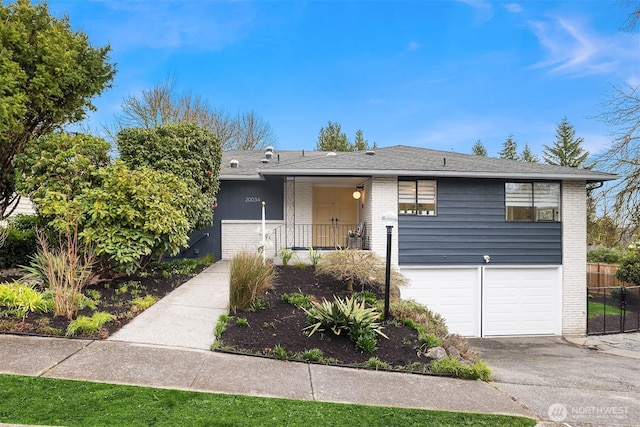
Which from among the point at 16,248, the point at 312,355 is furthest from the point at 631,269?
the point at 16,248

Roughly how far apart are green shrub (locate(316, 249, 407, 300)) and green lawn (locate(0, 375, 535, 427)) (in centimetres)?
429

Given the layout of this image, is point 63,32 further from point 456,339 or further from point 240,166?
point 456,339

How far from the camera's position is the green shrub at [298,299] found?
6700 millimetres

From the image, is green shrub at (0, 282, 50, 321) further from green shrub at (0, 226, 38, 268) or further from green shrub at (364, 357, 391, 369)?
green shrub at (364, 357, 391, 369)

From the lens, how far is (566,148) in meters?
33.6

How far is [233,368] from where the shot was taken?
4281 mm

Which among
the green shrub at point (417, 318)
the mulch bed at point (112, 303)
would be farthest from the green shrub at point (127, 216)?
the green shrub at point (417, 318)

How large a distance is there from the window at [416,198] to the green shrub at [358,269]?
10.7 feet

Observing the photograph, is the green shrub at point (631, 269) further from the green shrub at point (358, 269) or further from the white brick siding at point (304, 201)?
the white brick siding at point (304, 201)

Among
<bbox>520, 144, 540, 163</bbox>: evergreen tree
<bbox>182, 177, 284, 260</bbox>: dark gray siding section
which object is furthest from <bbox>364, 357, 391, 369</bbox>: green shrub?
<bbox>520, 144, 540, 163</bbox>: evergreen tree

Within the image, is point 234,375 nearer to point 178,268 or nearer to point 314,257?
point 178,268

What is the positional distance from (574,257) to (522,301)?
2.10 meters

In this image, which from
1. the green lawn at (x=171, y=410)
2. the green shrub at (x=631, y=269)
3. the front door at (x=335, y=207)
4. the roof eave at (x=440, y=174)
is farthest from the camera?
the green shrub at (x=631, y=269)

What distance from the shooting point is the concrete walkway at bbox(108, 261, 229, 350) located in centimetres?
500
